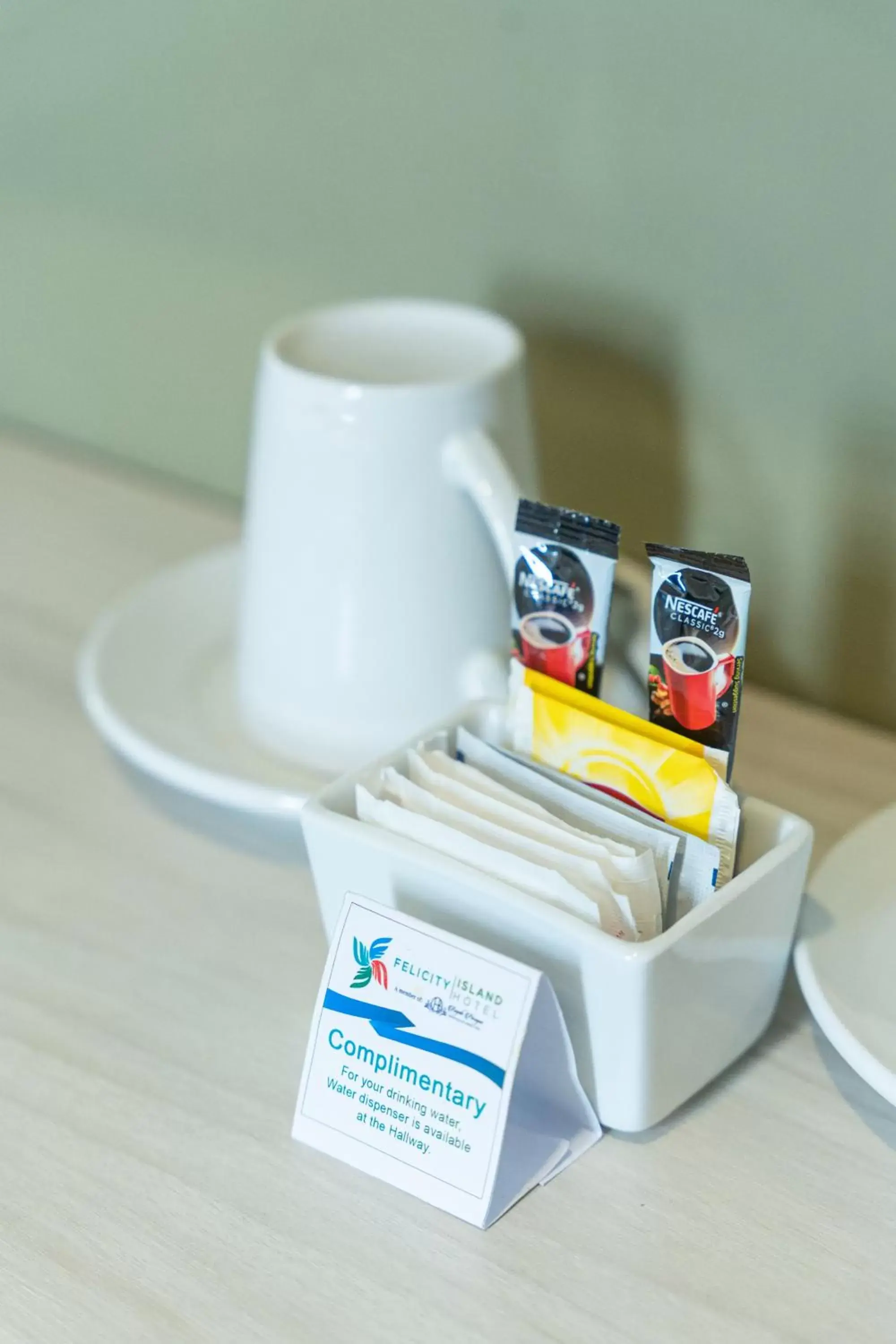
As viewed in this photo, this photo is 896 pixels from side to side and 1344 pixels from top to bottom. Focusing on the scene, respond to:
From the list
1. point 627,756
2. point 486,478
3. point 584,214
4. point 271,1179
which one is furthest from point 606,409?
point 271,1179

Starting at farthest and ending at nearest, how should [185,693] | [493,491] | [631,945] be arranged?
[185,693] < [493,491] < [631,945]

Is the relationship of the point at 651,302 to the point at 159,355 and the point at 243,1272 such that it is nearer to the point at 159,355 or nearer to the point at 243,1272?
the point at 159,355

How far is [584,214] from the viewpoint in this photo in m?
0.77

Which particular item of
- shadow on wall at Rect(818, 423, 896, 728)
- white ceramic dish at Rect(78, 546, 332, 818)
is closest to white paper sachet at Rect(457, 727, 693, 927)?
white ceramic dish at Rect(78, 546, 332, 818)

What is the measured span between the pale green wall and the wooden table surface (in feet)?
0.57

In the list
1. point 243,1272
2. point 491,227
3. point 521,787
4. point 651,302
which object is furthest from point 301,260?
point 243,1272

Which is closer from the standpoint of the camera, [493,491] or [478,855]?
[478,855]

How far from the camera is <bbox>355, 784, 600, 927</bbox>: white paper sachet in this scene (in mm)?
474

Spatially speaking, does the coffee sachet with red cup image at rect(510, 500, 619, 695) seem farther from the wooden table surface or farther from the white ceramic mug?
the wooden table surface

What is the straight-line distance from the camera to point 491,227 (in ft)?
2.67

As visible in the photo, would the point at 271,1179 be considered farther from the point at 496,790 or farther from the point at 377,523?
the point at 377,523

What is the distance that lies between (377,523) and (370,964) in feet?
0.70

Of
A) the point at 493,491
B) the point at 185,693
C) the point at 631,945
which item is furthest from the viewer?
the point at 185,693

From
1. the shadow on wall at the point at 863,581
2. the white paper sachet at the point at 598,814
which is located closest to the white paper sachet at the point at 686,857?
the white paper sachet at the point at 598,814
